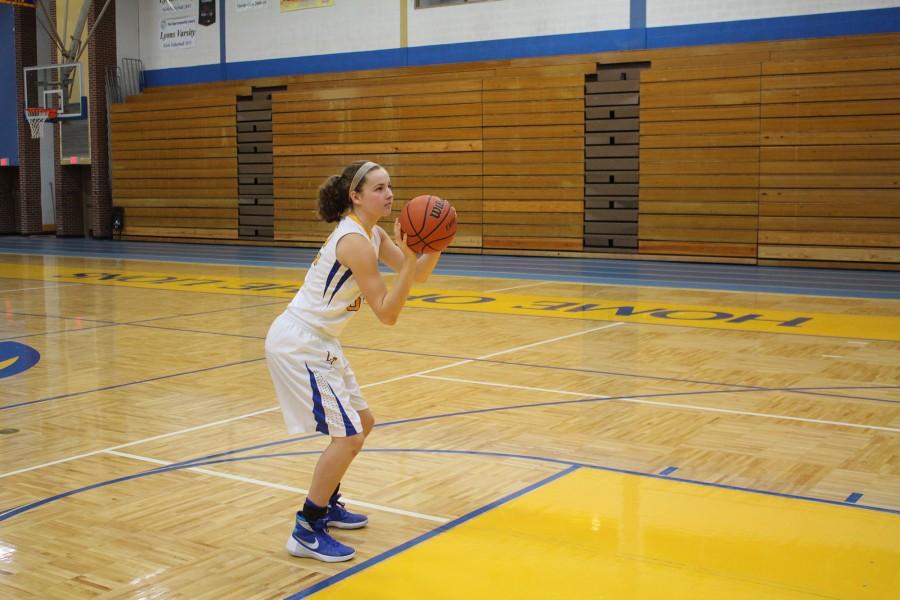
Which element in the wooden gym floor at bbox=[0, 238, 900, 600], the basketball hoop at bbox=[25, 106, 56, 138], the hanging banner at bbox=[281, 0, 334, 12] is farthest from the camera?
the basketball hoop at bbox=[25, 106, 56, 138]

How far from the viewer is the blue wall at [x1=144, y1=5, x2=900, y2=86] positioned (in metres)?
14.1

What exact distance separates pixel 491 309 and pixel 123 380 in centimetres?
445

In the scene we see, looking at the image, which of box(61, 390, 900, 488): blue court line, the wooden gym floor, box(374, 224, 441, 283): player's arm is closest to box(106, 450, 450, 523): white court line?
the wooden gym floor

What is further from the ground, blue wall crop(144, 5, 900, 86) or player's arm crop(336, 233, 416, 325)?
blue wall crop(144, 5, 900, 86)

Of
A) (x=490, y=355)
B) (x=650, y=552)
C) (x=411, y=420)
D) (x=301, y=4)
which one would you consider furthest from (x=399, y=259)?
(x=301, y=4)

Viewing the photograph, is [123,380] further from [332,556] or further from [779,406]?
[779,406]

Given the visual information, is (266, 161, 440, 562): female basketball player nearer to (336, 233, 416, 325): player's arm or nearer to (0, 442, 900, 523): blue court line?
(336, 233, 416, 325): player's arm

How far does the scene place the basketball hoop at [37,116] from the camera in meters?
20.9

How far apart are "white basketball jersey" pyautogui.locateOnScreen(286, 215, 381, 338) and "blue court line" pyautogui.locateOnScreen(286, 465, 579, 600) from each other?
0.80 m

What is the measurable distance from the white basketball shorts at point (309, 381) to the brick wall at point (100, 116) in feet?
65.9

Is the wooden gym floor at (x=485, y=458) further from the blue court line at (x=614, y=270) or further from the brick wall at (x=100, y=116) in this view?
the brick wall at (x=100, y=116)

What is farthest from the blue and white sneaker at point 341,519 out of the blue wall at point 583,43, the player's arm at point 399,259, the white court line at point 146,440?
the blue wall at point 583,43

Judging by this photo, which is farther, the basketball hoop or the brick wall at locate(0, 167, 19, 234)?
the brick wall at locate(0, 167, 19, 234)

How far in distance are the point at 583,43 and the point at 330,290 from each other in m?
13.7
